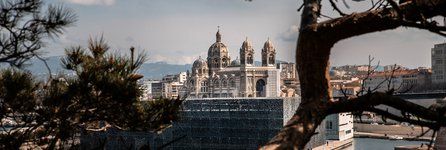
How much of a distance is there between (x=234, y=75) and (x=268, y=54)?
421cm

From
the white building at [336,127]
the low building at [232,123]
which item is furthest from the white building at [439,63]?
the low building at [232,123]

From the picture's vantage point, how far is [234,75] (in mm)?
47438

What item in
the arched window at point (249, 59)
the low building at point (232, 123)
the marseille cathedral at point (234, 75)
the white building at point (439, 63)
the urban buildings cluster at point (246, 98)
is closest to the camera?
the urban buildings cluster at point (246, 98)

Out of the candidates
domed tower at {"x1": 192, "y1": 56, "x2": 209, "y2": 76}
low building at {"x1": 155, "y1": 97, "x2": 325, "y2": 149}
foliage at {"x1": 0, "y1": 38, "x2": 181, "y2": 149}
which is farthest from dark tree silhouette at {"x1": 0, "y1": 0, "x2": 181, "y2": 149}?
domed tower at {"x1": 192, "y1": 56, "x2": 209, "y2": 76}

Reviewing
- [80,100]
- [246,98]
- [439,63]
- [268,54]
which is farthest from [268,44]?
[80,100]

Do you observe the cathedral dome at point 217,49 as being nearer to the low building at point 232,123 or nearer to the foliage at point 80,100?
the low building at point 232,123

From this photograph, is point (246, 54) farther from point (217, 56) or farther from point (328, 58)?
point (328, 58)

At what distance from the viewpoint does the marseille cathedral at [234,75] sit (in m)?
47.4

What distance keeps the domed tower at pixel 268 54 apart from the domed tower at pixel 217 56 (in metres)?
3.59

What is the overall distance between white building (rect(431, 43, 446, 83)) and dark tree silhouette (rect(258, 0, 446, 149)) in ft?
140

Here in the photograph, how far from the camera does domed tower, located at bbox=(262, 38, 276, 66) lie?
1940 inches

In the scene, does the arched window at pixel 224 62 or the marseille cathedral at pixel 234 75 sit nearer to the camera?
the marseille cathedral at pixel 234 75

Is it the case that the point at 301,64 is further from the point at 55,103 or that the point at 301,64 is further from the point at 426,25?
the point at 55,103

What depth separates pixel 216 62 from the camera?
48.7 meters
